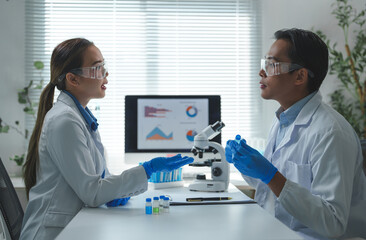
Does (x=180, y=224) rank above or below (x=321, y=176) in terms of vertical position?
below

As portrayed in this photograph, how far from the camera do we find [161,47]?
3.40 m

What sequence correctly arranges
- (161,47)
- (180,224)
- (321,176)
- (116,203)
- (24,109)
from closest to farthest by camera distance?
(180,224)
(321,176)
(116,203)
(24,109)
(161,47)

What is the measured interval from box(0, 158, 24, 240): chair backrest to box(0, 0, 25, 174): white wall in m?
1.80

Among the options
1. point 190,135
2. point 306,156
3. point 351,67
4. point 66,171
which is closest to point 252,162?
point 306,156

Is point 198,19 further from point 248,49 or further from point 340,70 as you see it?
point 340,70

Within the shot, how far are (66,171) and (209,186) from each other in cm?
78

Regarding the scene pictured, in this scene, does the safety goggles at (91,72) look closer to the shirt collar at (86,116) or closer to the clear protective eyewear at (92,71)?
the clear protective eyewear at (92,71)

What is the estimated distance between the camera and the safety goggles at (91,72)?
1717mm

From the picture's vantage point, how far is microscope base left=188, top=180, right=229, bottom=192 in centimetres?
190

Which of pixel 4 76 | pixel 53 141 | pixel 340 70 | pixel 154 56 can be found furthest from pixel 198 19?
pixel 53 141

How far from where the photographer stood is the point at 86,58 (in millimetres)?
1739

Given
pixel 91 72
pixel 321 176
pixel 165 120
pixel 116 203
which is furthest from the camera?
pixel 165 120

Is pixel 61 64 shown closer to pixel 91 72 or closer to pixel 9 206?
pixel 91 72

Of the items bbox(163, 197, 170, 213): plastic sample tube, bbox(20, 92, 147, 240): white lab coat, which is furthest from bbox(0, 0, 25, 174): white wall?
bbox(163, 197, 170, 213): plastic sample tube
